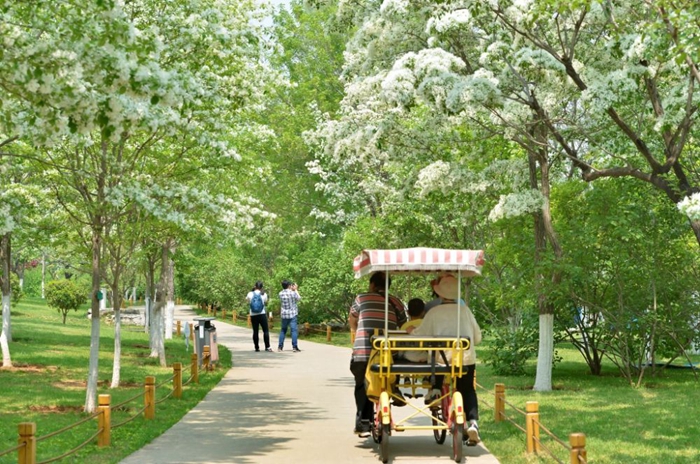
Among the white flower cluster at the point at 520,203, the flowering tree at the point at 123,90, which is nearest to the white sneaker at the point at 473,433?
the flowering tree at the point at 123,90

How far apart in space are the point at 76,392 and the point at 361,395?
27.5 ft

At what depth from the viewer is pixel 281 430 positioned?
50.1 ft

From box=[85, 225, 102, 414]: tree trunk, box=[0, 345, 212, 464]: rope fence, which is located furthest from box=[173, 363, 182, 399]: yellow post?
box=[85, 225, 102, 414]: tree trunk

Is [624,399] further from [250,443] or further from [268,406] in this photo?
[250,443]

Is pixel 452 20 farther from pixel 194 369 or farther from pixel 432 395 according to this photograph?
pixel 194 369

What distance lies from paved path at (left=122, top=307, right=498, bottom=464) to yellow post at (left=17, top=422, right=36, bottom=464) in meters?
2.03

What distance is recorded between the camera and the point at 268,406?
729 inches

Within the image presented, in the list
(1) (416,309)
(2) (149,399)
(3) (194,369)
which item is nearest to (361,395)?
(1) (416,309)

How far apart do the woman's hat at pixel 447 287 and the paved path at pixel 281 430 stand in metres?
1.84

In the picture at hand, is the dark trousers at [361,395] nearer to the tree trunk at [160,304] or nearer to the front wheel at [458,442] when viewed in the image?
the front wheel at [458,442]

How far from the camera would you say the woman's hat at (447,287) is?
513 inches

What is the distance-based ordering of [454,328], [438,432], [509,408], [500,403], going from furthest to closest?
1. [509,408]
2. [500,403]
3. [438,432]
4. [454,328]

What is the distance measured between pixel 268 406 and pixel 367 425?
473 cm

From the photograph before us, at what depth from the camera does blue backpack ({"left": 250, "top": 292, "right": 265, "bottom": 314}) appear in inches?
1246
